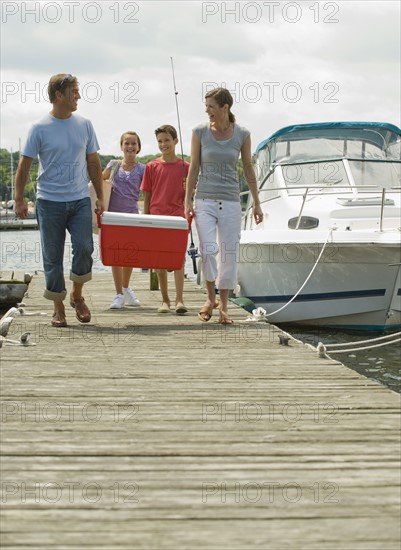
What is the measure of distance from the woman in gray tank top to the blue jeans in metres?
0.94

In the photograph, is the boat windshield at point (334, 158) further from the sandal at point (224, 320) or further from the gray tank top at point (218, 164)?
the gray tank top at point (218, 164)

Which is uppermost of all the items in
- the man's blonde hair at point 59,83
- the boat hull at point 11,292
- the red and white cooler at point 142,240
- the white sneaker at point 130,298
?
the man's blonde hair at point 59,83

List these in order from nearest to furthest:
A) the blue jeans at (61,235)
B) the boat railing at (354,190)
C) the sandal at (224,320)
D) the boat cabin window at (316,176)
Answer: the blue jeans at (61,235) → the sandal at (224,320) → the boat railing at (354,190) → the boat cabin window at (316,176)

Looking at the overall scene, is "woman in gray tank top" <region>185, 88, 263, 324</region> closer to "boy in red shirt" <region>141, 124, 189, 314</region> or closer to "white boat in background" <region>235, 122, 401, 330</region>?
"boy in red shirt" <region>141, 124, 189, 314</region>

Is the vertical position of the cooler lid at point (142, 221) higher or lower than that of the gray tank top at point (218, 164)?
lower

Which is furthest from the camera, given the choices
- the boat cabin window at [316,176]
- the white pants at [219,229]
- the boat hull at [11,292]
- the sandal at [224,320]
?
the boat hull at [11,292]

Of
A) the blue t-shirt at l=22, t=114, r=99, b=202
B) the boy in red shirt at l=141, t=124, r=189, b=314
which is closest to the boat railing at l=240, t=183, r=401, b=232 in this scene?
the boy in red shirt at l=141, t=124, r=189, b=314

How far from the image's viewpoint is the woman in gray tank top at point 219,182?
7746 mm

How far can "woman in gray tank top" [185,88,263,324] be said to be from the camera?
25.4 feet

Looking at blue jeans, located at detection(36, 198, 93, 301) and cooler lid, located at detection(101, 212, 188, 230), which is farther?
cooler lid, located at detection(101, 212, 188, 230)

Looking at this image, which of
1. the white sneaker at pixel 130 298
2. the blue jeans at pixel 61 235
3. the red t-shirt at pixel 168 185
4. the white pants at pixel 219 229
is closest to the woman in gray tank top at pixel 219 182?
the white pants at pixel 219 229

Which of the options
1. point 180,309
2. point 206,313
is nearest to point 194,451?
point 206,313

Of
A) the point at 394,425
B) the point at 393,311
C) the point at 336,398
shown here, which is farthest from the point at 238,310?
the point at 394,425

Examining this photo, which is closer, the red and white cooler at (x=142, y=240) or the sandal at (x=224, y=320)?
the red and white cooler at (x=142, y=240)
